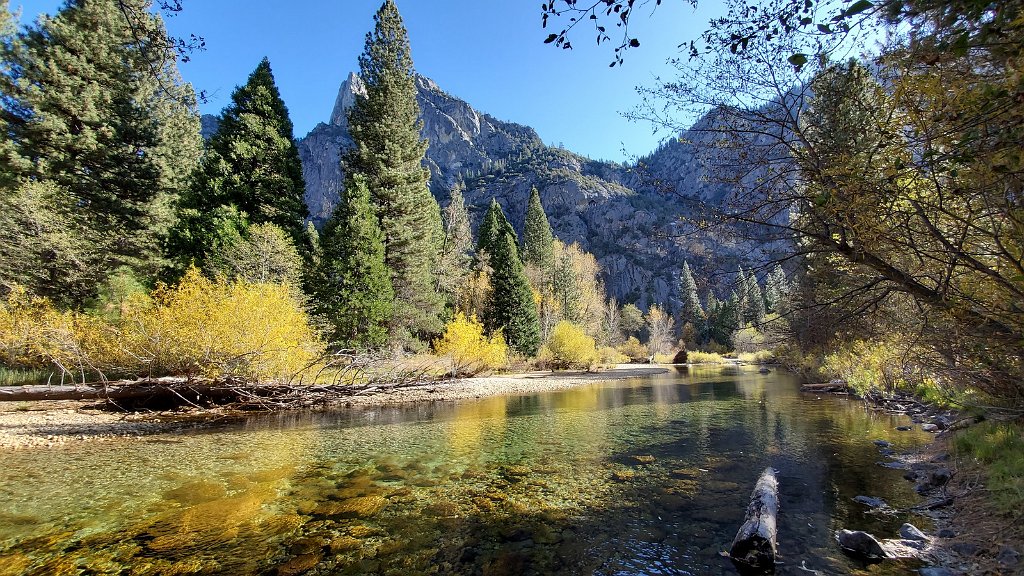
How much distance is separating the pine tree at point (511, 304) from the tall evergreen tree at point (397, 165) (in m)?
6.70

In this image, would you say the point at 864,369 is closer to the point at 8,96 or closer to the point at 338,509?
the point at 338,509

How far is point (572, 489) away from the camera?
643 cm

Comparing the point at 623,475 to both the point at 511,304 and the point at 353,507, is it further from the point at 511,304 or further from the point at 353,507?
the point at 511,304

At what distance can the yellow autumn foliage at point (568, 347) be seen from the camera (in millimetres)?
36531

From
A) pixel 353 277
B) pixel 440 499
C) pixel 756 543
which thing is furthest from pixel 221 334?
pixel 756 543

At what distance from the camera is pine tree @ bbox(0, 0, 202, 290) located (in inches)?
672

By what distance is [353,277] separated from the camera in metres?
21.5

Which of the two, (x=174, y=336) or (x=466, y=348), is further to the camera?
(x=466, y=348)

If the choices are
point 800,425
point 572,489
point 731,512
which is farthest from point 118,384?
point 800,425

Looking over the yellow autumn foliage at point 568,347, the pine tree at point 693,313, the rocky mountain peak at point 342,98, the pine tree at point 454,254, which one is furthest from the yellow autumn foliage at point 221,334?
the rocky mountain peak at point 342,98

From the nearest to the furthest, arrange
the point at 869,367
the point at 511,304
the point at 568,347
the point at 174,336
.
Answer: the point at 174,336
the point at 869,367
the point at 511,304
the point at 568,347

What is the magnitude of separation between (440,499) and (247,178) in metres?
22.0

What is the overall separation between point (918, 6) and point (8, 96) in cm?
2824

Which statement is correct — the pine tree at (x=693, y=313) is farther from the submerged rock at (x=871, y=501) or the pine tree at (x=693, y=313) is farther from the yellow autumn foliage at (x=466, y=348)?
the submerged rock at (x=871, y=501)
